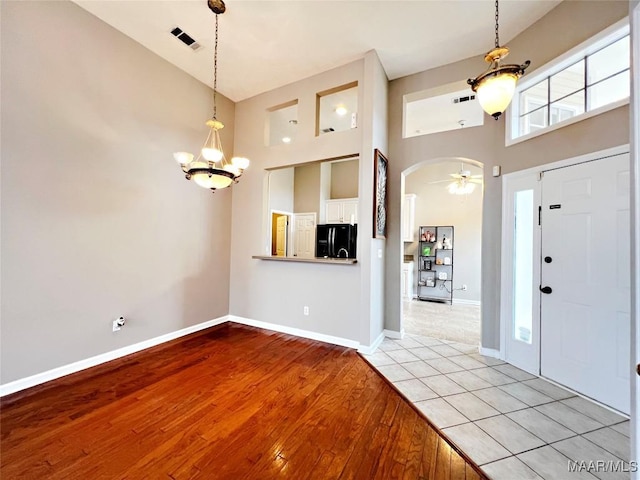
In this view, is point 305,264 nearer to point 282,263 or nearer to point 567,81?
point 282,263

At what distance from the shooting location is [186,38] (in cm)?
312

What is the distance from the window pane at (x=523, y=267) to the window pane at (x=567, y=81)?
3.40 feet

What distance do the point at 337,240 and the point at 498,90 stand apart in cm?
454

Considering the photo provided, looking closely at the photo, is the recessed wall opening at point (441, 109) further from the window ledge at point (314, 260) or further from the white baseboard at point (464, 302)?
the white baseboard at point (464, 302)

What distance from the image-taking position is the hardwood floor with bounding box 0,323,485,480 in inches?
63.0

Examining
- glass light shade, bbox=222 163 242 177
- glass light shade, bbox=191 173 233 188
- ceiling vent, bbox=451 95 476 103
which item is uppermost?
ceiling vent, bbox=451 95 476 103

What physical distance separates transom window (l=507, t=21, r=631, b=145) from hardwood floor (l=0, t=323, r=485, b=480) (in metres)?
3.22

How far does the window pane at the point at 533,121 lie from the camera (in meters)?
2.88

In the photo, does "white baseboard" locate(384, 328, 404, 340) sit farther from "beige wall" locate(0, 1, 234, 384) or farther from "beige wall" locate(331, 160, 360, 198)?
"beige wall" locate(331, 160, 360, 198)

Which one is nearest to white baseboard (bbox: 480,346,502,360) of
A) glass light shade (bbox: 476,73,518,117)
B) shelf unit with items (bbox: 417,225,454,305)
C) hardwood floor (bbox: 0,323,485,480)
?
hardwood floor (bbox: 0,323,485,480)

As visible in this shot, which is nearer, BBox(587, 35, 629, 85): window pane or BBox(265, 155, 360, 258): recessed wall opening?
BBox(587, 35, 629, 85): window pane

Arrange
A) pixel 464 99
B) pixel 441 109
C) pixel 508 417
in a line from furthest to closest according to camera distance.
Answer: pixel 441 109 → pixel 464 99 → pixel 508 417

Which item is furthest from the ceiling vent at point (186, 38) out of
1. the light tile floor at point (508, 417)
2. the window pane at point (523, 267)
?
the light tile floor at point (508, 417)

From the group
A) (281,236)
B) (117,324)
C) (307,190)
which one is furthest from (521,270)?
(281,236)
